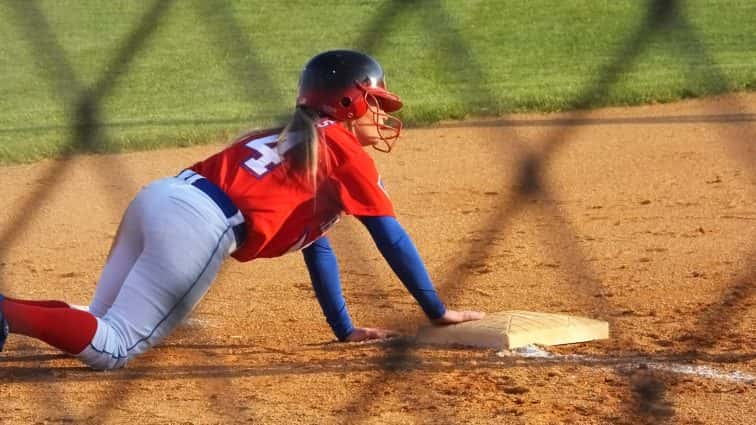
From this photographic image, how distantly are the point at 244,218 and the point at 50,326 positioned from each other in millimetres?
549

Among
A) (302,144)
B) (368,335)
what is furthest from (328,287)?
(302,144)

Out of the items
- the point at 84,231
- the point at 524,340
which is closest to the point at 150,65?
the point at 84,231

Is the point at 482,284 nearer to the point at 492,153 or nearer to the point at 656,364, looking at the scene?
the point at 656,364

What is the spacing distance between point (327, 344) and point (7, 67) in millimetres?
4689

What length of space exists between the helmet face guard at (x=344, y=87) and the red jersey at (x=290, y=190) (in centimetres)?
7

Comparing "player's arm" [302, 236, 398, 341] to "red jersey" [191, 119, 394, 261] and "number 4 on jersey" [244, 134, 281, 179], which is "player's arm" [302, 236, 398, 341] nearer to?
"red jersey" [191, 119, 394, 261]

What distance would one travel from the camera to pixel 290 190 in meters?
3.38

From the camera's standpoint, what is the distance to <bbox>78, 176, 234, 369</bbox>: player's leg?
3303 mm

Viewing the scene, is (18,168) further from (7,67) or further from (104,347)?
(104,347)

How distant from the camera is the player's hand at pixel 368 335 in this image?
360cm

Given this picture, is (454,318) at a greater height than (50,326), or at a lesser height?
lesser

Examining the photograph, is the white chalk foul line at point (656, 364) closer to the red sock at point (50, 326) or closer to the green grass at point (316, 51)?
the red sock at point (50, 326)

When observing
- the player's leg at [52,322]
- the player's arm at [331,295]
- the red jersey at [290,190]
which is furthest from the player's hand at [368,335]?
the player's leg at [52,322]

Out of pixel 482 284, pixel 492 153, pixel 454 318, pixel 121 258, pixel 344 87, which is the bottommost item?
pixel 492 153
